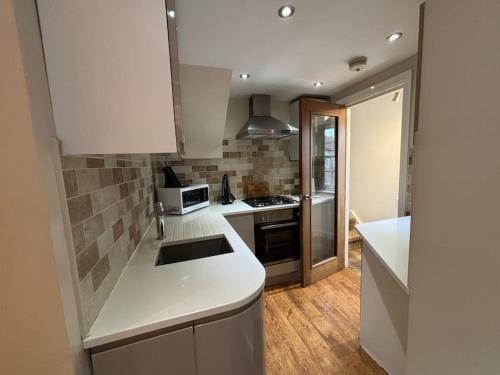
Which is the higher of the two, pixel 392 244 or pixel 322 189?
pixel 322 189

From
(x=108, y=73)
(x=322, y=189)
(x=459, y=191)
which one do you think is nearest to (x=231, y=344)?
(x=459, y=191)

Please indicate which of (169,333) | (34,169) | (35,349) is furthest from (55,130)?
(169,333)

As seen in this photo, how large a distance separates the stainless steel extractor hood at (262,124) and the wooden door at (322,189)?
13.4 inches

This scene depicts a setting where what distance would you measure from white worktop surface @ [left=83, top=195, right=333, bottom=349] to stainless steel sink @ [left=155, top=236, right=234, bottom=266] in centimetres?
12

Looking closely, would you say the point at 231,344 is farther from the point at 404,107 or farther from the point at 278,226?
the point at 404,107

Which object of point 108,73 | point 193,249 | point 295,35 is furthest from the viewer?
point 193,249

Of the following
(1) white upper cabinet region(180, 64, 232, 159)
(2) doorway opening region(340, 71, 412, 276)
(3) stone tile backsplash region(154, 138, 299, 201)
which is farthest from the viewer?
(2) doorway opening region(340, 71, 412, 276)

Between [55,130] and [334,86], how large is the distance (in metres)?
2.40

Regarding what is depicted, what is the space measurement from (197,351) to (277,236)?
160 centimetres

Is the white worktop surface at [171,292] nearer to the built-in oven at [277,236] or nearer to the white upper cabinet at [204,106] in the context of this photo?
the built-in oven at [277,236]

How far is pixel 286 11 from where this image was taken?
1.05 meters

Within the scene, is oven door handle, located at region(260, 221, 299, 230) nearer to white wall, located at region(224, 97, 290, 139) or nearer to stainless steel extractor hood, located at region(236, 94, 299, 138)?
stainless steel extractor hood, located at region(236, 94, 299, 138)

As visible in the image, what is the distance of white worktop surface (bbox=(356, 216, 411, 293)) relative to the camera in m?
0.85

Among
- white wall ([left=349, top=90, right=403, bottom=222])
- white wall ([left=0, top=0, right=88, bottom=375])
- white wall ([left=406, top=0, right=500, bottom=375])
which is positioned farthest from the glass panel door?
white wall ([left=0, top=0, right=88, bottom=375])
